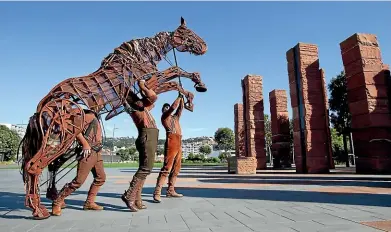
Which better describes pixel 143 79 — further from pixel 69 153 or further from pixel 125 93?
pixel 69 153

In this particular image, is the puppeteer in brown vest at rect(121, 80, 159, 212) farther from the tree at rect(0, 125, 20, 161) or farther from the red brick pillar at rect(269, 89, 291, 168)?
the tree at rect(0, 125, 20, 161)

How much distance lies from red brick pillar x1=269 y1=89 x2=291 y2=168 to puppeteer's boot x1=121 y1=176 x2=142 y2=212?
54.4 ft

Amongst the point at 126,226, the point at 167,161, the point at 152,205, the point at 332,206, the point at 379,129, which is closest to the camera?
the point at 126,226

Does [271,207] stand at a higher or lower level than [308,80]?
lower

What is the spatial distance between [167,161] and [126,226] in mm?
2755

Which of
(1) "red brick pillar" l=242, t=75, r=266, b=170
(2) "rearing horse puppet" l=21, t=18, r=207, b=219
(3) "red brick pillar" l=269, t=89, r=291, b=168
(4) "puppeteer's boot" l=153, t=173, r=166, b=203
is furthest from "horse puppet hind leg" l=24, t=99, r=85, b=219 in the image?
(3) "red brick pillar" l=269, t=89, r=291, b=168

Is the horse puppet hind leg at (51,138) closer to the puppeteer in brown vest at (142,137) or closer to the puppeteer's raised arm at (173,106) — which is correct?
the puppeteer in brown vest at (142,137)

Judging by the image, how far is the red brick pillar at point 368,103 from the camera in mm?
12969

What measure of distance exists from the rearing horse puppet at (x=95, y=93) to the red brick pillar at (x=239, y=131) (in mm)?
15785

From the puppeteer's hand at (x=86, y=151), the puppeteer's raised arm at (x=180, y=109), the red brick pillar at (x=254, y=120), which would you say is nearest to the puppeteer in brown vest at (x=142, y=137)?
the puppeteer's hand at (x=86, y=151)

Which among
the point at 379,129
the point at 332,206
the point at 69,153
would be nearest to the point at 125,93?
the point at 69,153

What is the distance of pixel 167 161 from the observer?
6.64 m

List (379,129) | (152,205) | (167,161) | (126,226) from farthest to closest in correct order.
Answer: (379,129)
(167,161)
(152,205)
(126,226)

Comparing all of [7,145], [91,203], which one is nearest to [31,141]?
[91,203]
